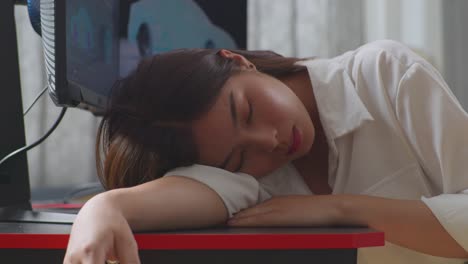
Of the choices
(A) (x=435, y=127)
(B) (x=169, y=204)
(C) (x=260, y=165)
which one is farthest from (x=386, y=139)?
(B) (x=169, y=204)

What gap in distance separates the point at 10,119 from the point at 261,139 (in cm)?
38

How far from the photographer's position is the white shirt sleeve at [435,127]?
29.9 inches

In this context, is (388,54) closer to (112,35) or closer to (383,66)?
(383,66)

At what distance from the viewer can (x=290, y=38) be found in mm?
2129

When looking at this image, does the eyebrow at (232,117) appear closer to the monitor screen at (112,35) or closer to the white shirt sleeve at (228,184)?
the white shirt sleeve at (228,184)

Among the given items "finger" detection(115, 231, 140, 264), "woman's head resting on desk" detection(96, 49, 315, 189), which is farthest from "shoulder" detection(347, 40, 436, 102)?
"finger" detection(115, 231, 140, 264)

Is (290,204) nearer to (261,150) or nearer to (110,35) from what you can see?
(261,150)

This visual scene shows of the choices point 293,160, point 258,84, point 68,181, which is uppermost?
point 258,84

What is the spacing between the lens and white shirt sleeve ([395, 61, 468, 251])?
0.76m

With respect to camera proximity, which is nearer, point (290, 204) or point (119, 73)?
point (290, 204)

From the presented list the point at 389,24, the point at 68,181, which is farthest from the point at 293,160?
the point at 389,24

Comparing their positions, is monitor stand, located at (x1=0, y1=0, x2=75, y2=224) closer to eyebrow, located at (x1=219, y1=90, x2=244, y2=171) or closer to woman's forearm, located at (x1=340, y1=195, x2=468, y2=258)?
eyebrow, located at (x1=219, y1=90, x2=244, y2=171)

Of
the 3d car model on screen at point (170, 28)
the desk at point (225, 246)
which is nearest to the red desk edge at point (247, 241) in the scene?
the desk at point (225, 246)

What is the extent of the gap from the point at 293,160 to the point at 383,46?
0.68 ft
